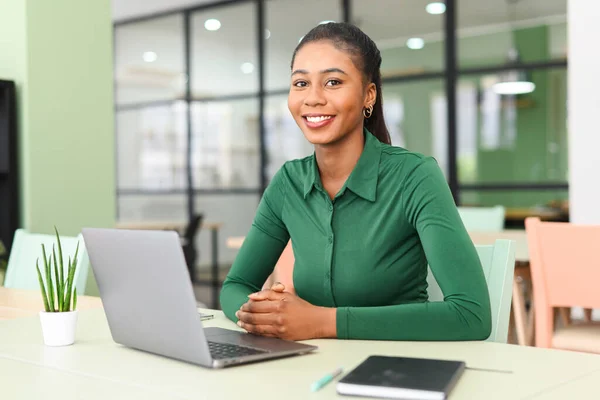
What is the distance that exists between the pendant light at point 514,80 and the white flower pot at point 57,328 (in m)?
5.10

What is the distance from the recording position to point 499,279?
179 cm

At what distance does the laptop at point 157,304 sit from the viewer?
1.25m

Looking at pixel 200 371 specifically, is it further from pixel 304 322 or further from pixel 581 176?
pixel 581 176

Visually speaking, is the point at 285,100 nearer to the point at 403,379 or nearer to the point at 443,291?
the point at 443,291

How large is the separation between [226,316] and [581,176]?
3.51m

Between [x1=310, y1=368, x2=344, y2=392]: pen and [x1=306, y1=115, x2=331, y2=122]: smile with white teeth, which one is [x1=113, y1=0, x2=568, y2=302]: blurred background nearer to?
[x1=306, y1=115, x2=331, y2=122]: smile with white teeth

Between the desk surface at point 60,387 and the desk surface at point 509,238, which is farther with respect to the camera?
the desk surface at point 509,238

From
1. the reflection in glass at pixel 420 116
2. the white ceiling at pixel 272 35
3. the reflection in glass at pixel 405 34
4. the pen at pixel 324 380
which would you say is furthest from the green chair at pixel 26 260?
the reflection in glass at pixel 405 34

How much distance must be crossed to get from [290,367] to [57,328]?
1.65 ft

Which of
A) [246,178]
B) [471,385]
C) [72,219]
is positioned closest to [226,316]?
[471,385]

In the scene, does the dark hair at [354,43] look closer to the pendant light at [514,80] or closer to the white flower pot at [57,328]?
the white flower pot at [57,328]


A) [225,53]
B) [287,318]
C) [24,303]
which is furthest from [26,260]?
[225,53]

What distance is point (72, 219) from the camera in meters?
3.89

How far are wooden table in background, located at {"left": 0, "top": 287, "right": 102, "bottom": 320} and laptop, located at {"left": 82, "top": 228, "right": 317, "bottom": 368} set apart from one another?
678 mm
